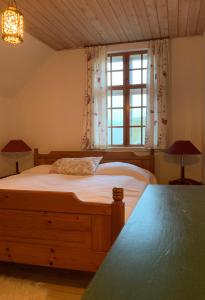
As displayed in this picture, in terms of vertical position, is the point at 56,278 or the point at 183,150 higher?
the point at 183,150

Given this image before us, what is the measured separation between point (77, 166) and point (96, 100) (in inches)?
41.1

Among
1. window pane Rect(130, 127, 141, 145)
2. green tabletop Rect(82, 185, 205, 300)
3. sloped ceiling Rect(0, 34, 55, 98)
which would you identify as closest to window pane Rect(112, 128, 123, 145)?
window pane Rect(130, 127, 141, 145)

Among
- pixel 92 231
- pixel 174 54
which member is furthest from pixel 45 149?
pixel 92 231

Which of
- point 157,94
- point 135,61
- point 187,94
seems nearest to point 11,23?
point 157,94

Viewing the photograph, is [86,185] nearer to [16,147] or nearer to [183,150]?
[183,150]

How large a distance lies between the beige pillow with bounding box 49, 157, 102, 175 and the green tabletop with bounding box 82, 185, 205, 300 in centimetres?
225

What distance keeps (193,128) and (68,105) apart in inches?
72.7

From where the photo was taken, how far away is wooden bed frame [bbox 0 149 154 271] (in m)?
1.83

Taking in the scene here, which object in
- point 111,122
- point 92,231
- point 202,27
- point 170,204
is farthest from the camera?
point 111,122

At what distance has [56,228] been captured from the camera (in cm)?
191

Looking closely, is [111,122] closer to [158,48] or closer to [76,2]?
[158,48]

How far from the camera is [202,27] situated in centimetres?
336

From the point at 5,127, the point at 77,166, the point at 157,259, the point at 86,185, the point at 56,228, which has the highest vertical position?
the point at 5,127

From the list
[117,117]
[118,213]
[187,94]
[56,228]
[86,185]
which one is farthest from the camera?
[117,117]
